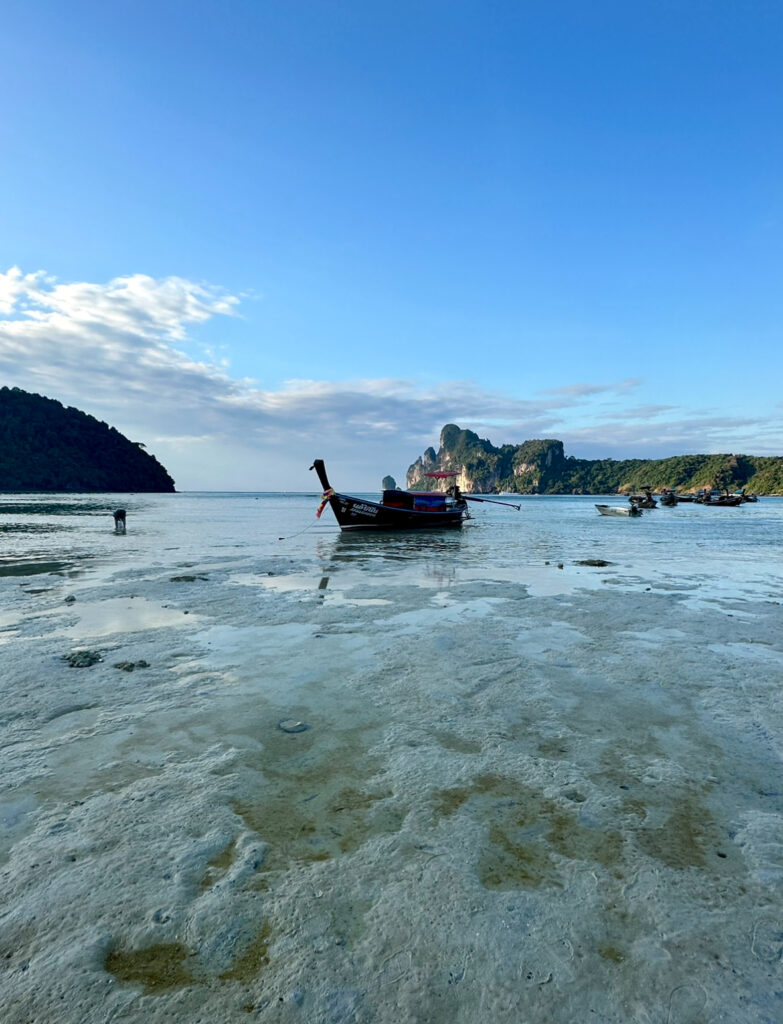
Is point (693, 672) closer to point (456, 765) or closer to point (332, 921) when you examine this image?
point (456, 765)

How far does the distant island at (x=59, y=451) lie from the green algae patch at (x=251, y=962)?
160 metres

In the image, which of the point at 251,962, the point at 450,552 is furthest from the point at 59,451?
the point at 251,962

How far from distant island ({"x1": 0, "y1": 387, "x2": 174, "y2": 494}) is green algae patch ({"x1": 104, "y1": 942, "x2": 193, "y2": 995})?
6303 inches

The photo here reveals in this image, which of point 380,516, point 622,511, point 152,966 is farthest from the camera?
point 622,511

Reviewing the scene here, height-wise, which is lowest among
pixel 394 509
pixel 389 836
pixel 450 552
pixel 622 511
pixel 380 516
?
pixel 450 552

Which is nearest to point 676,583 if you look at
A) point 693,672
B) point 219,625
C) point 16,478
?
point 693,672

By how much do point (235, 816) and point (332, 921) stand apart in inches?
46.3

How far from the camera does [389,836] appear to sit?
325 cm

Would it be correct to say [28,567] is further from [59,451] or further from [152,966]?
[59,451]

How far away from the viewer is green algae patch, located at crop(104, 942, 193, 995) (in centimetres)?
221

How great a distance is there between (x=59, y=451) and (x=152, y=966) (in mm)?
169217

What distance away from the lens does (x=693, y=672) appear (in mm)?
6637

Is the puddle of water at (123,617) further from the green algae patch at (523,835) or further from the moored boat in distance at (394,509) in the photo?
the moored boat in distance at (394,509)

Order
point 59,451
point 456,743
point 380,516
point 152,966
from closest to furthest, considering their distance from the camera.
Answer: point 152,966, point 456,743, point 380,516, point 59,451
